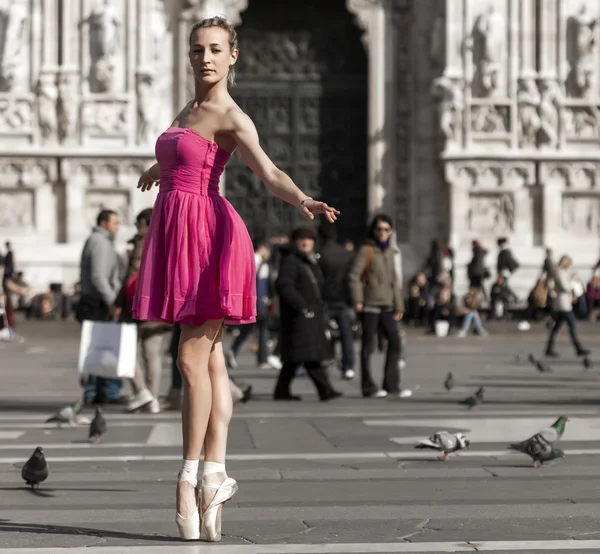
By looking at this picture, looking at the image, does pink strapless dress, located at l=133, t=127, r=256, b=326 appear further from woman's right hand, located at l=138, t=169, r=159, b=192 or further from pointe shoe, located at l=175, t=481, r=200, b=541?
pointe shoe, located at l=175, t=481, r=200, b=541

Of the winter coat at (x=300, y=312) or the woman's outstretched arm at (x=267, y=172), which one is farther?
the winter coat at (x=300, y=312)

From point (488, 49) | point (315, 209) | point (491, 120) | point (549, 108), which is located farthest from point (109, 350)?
point (549, 108)

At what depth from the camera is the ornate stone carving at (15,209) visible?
30.7 metres

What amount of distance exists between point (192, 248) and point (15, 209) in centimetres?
2520

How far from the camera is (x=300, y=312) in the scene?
1436 cm

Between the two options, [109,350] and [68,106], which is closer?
[109,350]

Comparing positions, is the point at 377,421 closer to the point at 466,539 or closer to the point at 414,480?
the point at 414,480

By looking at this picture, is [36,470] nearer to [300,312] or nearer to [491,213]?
Answer: [300,312]

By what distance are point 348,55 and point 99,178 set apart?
6.00m

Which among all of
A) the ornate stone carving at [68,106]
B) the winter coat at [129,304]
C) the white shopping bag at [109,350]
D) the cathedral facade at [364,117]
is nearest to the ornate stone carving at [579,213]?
the cathedral facade at [364,117]

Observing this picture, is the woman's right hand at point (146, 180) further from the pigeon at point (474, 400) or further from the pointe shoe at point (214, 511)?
the pigeon at point (474, 400)

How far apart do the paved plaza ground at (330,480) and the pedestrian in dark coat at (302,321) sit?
11.7 inches

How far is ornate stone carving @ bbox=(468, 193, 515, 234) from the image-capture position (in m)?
31.2

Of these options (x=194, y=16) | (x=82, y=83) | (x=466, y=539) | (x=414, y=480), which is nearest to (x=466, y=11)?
(x=194, y=16)
